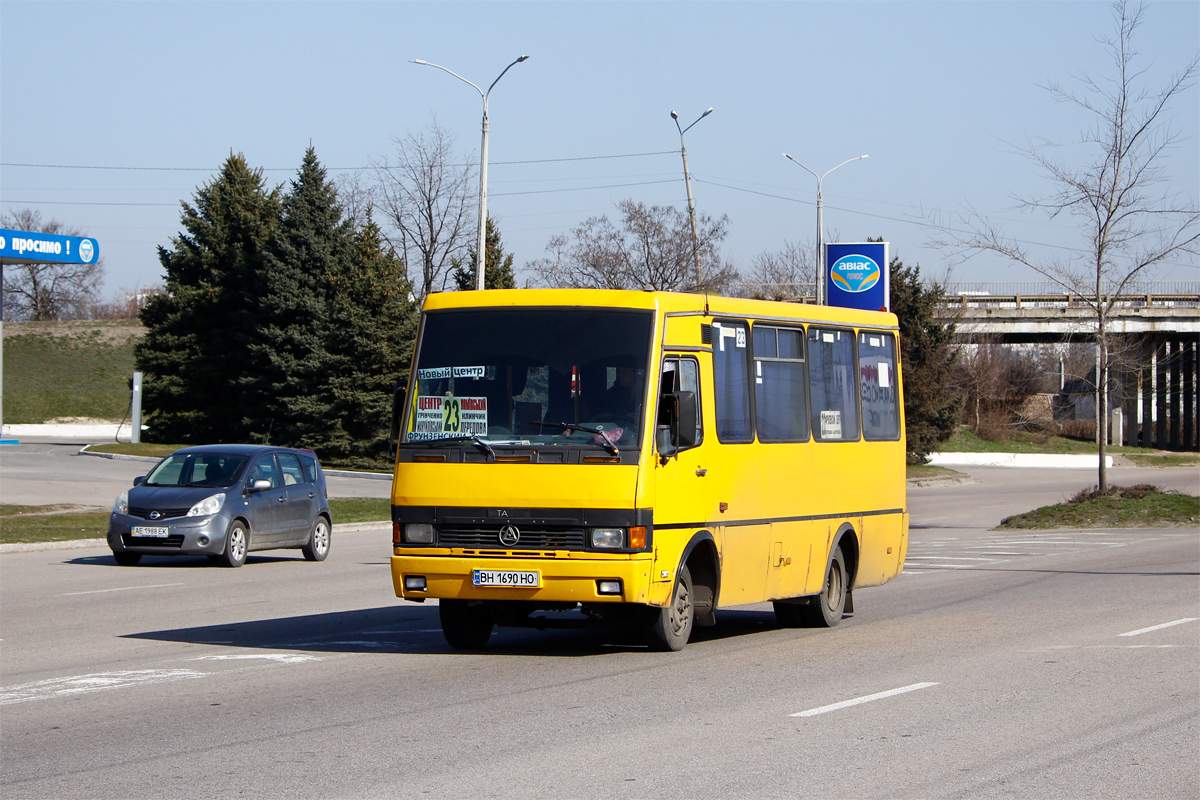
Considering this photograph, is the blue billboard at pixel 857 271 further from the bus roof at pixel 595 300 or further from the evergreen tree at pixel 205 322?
the evergreen tree at pixel 205 322

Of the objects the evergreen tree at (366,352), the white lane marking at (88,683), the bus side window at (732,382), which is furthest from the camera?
the evergreen tree at (366,352)

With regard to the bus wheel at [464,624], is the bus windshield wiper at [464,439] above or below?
above

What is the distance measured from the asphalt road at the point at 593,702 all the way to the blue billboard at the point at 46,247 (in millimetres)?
29439

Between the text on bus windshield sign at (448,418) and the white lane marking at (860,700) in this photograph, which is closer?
the white lane marking at (860,700)

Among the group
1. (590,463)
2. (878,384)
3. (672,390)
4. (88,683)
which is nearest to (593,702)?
(590,463)

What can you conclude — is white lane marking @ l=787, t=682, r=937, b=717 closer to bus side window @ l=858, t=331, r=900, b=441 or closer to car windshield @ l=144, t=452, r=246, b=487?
bus side window @ l=858, t=331, r=900, b=441

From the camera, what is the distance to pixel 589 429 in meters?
10.2

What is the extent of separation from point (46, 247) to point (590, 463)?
3847 centimetres

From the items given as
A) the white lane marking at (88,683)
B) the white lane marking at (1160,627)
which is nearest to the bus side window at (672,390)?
the white lane marking at (88,683)

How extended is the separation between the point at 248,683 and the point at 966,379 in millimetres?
68370

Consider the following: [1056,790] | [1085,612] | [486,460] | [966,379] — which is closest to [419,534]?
[486,460]

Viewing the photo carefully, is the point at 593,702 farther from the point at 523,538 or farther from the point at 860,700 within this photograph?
the point at 523,538

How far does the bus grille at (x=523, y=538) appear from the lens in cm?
1002

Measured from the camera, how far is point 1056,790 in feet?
20.8
